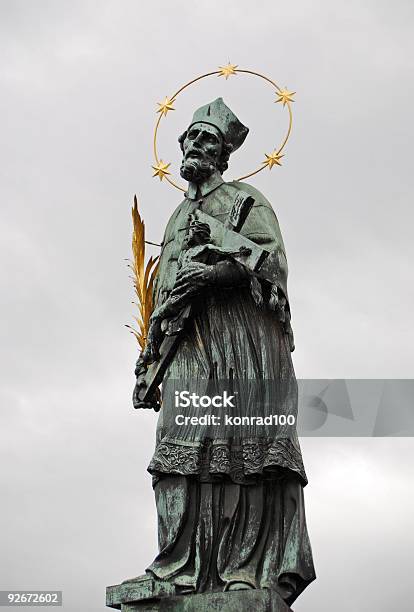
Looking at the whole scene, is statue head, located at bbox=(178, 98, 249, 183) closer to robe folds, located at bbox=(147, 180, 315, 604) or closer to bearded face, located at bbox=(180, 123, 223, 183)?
bearded face, located at bbox=(180, 123, 223, 183)

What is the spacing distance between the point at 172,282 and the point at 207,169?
1.10 meters

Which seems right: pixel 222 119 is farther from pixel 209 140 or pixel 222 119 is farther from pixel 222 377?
pixel 222 377

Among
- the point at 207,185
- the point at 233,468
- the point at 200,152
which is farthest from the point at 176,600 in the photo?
the point at 200,152

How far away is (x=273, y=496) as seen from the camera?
1191 cm

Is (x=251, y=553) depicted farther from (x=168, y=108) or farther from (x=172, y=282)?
(x=168, y=108)

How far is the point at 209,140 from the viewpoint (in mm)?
13117

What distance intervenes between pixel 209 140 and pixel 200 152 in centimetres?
14

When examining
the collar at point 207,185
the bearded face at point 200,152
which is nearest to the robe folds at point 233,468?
the collar at point 207,185

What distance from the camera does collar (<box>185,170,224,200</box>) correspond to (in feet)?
43.0

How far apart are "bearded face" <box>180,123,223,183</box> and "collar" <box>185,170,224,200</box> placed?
0.04m

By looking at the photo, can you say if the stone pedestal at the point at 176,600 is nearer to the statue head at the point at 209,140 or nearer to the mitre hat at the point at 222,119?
the statue head at the point at 209,140

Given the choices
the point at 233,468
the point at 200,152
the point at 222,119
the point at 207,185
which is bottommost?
the point at 233,468

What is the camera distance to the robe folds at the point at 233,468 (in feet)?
38.2

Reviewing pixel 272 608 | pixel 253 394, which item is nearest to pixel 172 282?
pixel 253 394
